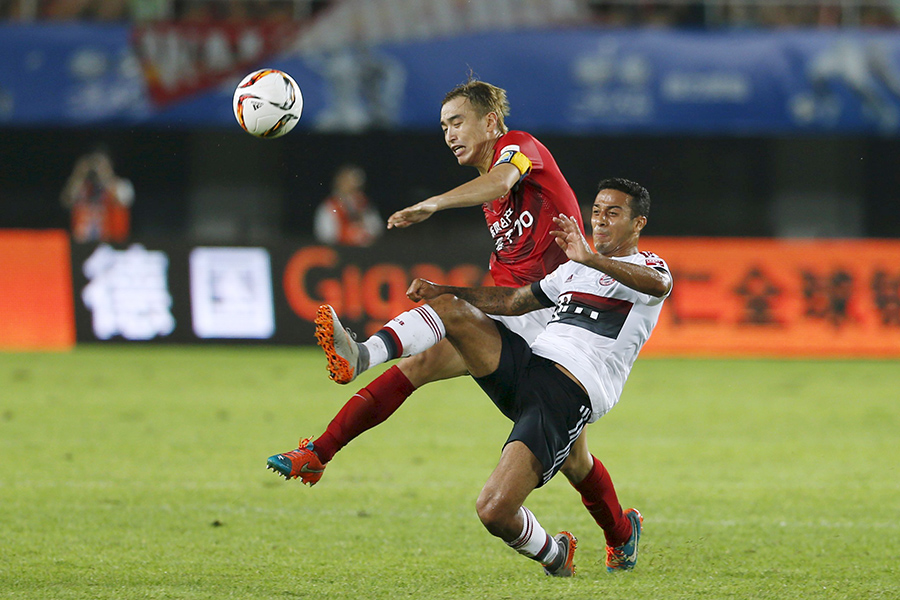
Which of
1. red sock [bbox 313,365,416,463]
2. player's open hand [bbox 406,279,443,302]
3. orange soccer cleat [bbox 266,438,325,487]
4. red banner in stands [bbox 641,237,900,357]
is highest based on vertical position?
player's open hand [bbox 406,279,443,302]

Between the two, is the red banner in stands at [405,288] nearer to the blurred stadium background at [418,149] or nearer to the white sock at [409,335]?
the blurred stadium background at [418,149]

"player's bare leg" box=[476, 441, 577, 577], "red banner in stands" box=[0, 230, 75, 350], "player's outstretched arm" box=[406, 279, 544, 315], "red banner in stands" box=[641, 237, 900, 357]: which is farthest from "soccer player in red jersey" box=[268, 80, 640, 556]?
"red banner in stands" box=[0, 230, 75, 350]

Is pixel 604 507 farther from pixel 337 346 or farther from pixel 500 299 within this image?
pixel 337 346

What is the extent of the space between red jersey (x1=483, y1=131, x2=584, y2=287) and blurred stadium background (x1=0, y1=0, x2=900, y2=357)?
8204 mm

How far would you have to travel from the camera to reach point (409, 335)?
4891mm

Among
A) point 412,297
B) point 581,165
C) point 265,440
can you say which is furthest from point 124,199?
point 412,297

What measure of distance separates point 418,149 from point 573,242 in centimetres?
1626

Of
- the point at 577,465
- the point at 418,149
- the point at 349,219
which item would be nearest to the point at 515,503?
the point at 577,465

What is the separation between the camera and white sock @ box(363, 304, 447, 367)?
4.83 metres

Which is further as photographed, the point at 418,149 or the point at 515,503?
the point at 418,149

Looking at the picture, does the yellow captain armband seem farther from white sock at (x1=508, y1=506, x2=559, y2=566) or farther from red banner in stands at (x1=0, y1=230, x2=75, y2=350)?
red banner in stands at (x1=0, y1=230, x2=75, y2=350)

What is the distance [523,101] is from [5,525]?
41.2 ft

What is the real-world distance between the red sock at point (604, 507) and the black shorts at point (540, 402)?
368mm

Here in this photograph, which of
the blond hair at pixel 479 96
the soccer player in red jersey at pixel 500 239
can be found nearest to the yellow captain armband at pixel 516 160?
the soccer player in red jersey at pixel 500 239
